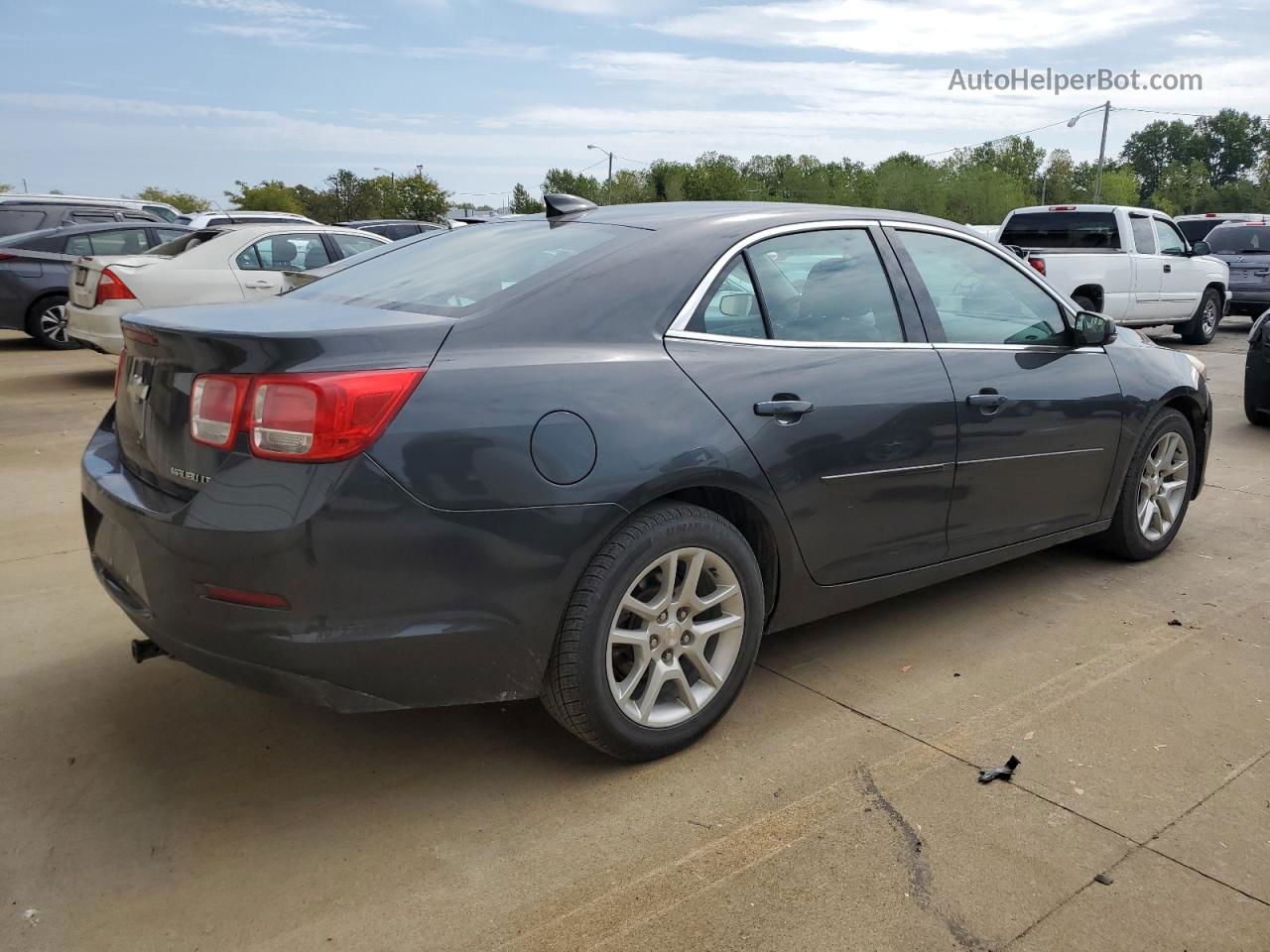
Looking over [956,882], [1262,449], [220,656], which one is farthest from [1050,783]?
[1262,449]

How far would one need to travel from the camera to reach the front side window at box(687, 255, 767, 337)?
3.23m

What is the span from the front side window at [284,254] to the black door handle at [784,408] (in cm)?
810

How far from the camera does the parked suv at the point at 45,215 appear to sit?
15.2 m

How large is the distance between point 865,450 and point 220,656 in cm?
199

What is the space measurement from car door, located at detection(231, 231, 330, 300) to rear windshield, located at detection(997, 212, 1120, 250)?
8.40 m

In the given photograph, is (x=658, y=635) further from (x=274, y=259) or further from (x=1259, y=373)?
(x=274, y=259)

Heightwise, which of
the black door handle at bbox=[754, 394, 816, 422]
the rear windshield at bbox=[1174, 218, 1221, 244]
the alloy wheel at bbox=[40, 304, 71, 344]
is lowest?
the alloy wheel at bbox=[40, 304, 71, 344]

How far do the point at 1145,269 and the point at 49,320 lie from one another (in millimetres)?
13416

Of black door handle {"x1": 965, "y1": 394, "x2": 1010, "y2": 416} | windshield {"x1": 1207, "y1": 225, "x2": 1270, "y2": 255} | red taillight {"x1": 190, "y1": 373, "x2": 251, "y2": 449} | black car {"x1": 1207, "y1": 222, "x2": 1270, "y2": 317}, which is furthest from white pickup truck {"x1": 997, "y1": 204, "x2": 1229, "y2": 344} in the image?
red taillight {"x1": 190, "y1": 373, "x2": 251, "y2": 449}

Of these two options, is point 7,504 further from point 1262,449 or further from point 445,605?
point 1262,449

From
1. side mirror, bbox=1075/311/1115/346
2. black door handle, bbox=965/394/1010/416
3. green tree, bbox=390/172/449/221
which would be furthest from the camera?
green tree, bbox=390/172/449/221

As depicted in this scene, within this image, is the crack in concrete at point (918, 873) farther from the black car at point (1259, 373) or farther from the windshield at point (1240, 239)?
the windshield at point (1240, 239)

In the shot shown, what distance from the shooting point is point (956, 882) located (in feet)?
8.47

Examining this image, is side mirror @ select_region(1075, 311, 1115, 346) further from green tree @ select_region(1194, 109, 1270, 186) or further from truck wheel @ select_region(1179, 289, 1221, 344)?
green tree @ select_region(1194, 109, 1270, 186)
